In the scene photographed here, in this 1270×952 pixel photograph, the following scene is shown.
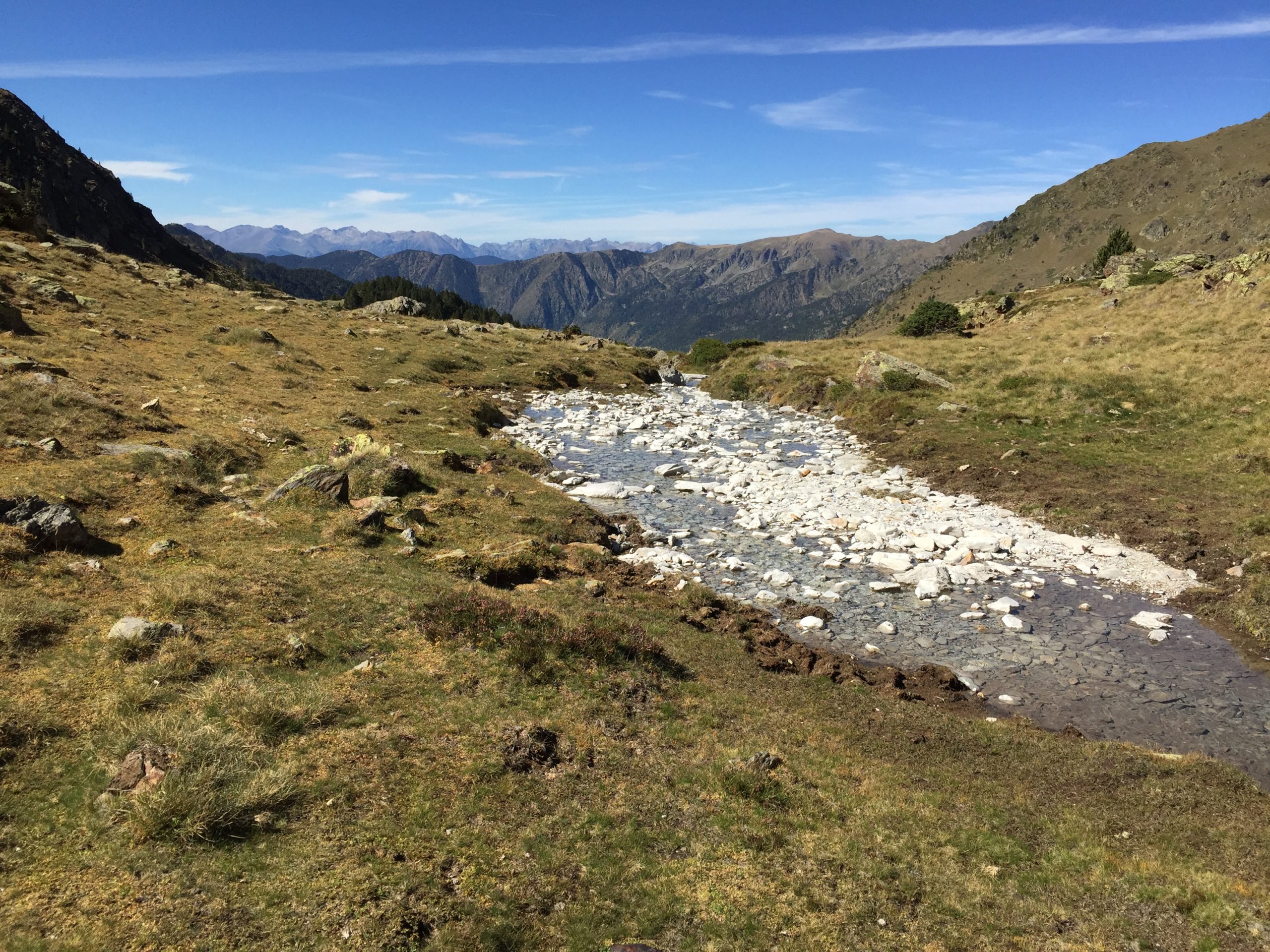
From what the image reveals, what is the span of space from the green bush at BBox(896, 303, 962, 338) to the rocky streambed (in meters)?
41.1

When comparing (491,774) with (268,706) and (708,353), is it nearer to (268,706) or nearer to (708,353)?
(268,706)

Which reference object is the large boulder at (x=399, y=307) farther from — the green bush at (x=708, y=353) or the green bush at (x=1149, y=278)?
the green bush at (x=1149, y=278)

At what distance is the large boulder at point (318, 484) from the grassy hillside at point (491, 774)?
1.17 meters

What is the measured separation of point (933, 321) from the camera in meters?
68.4

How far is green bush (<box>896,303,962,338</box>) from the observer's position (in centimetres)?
6838

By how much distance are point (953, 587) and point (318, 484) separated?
816 inches

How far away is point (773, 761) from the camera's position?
10750 mm

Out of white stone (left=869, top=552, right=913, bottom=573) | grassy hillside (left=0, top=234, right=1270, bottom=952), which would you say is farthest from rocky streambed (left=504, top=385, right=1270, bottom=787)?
grassy hillside (left=0, top=234, right=1270, bottom=952)

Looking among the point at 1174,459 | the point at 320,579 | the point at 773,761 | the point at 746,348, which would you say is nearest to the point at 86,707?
the point at 320,579

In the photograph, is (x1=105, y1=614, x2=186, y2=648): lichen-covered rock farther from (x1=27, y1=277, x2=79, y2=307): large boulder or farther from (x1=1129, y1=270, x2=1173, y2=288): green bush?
(x1=1129, y1=270, x2=1173, y2=288): green bush

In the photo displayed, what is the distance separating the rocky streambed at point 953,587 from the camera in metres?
13.8

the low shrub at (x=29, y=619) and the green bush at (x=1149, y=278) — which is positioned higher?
the green bush at (x=1149, y=278)

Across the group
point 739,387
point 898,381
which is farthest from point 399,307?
point 898,381

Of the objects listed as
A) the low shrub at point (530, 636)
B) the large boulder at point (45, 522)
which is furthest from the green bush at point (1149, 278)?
the large boulder at point (45, 522)
